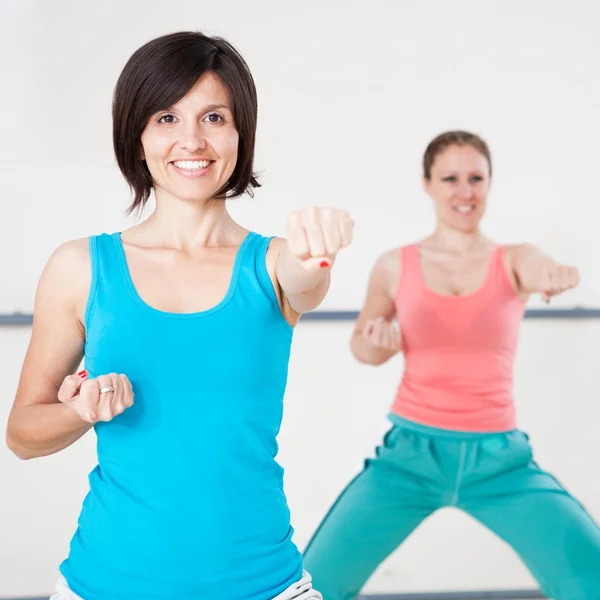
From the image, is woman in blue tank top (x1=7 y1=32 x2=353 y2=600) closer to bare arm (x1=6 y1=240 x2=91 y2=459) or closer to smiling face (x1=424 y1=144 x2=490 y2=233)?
bare arm (x1=6 y1=240 x2=91 y2=459)

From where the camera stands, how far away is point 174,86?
1386 millimetres

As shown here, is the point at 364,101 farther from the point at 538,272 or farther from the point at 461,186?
the point at 538,272

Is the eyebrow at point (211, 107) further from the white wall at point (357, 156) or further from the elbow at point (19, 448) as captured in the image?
the white wall at point (357, 156)

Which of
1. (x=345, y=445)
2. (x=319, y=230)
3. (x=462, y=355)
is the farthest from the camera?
(x=345, y=445)

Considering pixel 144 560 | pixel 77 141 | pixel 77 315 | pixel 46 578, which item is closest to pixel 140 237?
pixel 77 315

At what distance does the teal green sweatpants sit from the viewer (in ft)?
7.24

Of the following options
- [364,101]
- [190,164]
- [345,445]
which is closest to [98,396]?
[190,164]

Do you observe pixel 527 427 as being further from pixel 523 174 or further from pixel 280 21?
pixel 280 21

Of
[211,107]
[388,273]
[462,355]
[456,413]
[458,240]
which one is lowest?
[456,413]

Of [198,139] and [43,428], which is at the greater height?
[198,139]

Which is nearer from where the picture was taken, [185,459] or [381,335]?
[185,459]

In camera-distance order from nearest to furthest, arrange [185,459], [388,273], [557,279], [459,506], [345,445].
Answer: [185,459] → [557,279] → [459,506] → [388,273] → [345,445]

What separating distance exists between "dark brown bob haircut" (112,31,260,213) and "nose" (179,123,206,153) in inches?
1.6

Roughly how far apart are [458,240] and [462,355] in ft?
1.09
